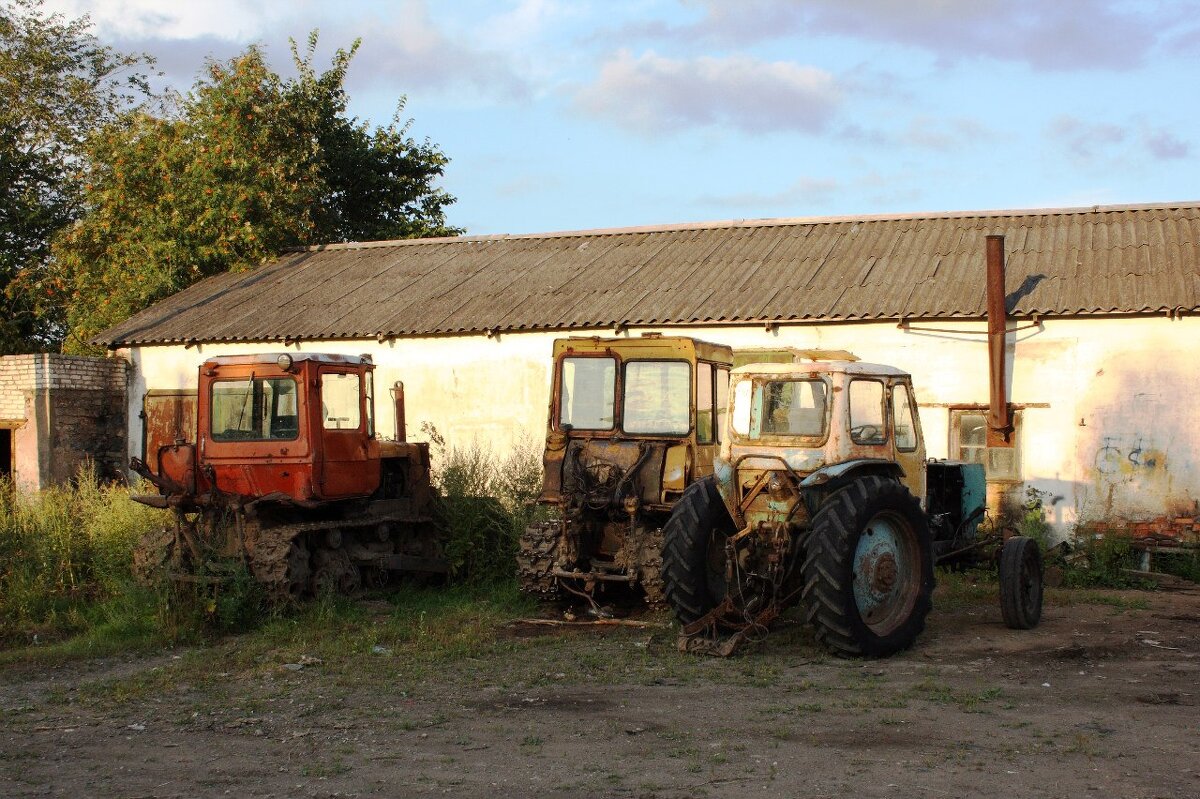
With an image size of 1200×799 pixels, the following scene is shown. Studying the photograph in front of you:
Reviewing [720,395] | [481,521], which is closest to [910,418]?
[720,395]

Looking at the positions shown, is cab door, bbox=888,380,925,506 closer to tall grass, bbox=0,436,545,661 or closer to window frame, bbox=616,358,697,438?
window frame, bbox=616,358,697,438

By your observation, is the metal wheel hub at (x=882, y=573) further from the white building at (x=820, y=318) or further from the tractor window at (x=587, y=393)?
the white building at (x=820, y=318)

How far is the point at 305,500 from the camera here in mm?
11117

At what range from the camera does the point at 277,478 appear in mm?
11195

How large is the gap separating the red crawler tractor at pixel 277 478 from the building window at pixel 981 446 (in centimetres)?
682

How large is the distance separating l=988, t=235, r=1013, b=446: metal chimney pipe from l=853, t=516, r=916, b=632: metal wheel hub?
5.85 meters

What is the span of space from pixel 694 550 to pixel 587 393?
2.38m

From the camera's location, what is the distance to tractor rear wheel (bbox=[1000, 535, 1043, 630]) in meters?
9.54

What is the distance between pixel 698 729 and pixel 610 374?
473 cm

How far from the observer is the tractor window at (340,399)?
1160 centimetres

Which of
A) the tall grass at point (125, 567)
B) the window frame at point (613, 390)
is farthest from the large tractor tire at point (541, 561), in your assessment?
the window frame at point (613, 390)

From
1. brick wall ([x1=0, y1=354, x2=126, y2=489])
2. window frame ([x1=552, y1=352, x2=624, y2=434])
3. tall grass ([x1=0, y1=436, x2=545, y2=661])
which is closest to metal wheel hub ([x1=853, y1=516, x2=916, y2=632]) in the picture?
→ window frame ([x1=552, y1=352, x2=624, y2=434])

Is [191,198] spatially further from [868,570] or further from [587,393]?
[868,570]

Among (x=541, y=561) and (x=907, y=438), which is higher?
(x=907, y=438)
